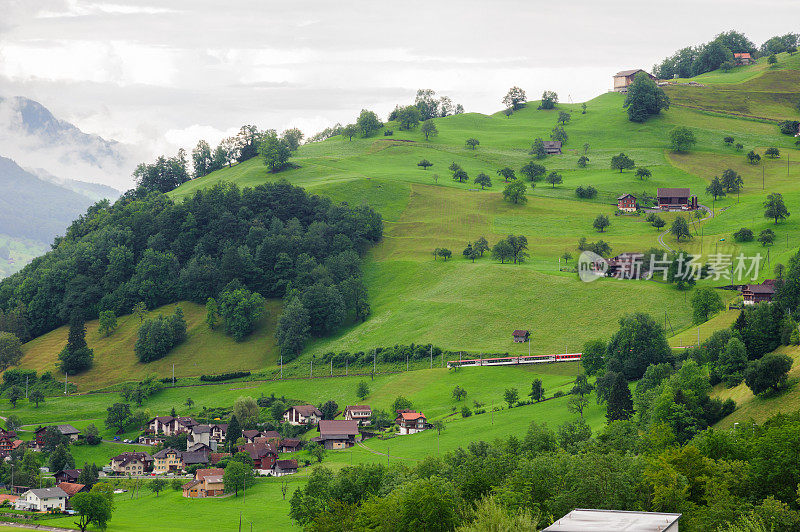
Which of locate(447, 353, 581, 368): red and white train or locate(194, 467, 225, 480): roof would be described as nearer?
locate(194, 467, 225, 480): roof

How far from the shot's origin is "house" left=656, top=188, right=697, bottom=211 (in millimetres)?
166875

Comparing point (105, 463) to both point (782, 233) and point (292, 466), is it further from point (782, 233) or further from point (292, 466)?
point (782, 233)

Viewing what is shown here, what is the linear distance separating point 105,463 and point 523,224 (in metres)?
86.0

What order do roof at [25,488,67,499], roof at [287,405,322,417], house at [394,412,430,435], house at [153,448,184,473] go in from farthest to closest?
roof at [287,405,322,417], house at [153,448,184,473], house at [394,412,430,435], roof at [25,488,67,499]

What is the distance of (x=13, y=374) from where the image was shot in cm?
14200

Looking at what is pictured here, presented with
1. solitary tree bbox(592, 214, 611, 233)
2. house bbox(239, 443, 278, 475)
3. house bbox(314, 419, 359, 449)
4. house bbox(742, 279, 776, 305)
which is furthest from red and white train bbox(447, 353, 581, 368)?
solitary tree bbox(592, 214, 611, 233)

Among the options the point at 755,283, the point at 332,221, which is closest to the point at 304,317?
the point at 332,221

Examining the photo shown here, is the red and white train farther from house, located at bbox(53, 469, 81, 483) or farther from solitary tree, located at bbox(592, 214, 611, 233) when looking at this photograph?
house, located at bbox(53, 469, 81, 483)

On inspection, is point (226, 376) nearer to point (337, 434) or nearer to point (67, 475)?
point (337, 434)

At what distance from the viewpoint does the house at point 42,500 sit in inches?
3563

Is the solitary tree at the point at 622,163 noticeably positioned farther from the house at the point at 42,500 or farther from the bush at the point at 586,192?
the house at the point at 42,500

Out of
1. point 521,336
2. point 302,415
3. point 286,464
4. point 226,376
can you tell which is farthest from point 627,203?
point 286,464

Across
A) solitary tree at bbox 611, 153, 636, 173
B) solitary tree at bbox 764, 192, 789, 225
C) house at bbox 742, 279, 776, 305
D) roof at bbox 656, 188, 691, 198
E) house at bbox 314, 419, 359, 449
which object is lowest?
house at bbox 314, 419, 359, 449

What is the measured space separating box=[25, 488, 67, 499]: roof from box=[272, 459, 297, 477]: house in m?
21.2
